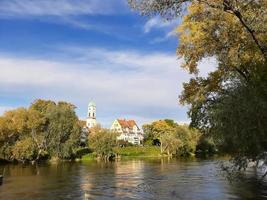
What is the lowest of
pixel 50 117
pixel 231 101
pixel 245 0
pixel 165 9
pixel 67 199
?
pixel 67 199

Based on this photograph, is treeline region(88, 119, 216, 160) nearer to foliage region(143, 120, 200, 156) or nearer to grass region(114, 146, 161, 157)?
foliage region(143, 120, 200, 156)

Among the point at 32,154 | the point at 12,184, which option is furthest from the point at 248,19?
the point at 32,154

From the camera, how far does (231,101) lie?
1936cm

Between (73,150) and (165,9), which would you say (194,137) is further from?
(165,9)

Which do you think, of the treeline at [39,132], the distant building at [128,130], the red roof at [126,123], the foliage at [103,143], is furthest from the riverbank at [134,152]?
the red roof at [126,123]

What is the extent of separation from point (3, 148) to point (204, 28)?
70.8 meters

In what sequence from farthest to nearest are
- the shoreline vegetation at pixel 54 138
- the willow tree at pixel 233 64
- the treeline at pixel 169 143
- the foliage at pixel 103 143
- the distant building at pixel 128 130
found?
the distant building at pixel 128 130, the treeline at pixel 169 143, the foliage at pixel 103 143, the shoreline vegetation at pixel 54 138, the willow tree at pixel 233 64

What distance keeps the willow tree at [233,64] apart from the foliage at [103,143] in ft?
244

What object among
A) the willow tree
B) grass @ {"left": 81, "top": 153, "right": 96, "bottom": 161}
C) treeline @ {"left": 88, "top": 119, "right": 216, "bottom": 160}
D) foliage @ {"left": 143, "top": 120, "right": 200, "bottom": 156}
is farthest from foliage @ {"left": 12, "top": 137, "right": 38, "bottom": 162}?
the willow tree

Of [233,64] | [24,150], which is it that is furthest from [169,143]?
[233,64]

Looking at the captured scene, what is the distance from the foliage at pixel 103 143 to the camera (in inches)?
4114

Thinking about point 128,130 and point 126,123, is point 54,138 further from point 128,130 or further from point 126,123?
point 126,123

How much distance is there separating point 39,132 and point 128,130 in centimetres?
10075

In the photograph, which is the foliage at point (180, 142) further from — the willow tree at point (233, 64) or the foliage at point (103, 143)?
the willow tree at point (233, 64)
